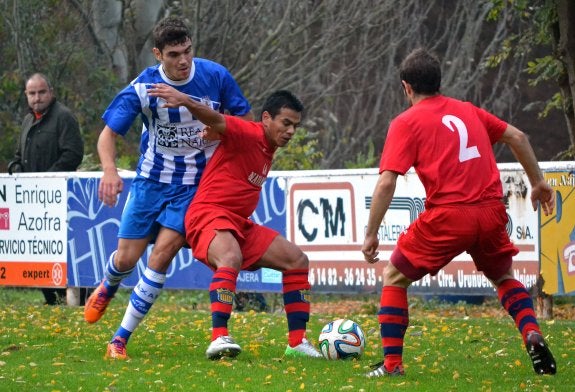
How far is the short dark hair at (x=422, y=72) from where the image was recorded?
8.05 meters

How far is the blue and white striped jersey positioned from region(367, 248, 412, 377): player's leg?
1934 mm

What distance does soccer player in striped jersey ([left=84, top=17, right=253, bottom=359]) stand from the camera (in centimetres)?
926

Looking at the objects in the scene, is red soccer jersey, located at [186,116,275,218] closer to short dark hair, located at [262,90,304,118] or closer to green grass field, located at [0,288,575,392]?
short dark hair, located at [262,90,304,118]

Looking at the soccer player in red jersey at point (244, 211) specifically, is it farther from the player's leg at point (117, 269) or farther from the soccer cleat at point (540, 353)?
the soccer cleat at point (540, 353)

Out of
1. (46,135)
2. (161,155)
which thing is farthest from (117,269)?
(46,135)

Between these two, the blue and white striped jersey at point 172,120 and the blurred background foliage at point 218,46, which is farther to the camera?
the blurred background foliage at point 218,46

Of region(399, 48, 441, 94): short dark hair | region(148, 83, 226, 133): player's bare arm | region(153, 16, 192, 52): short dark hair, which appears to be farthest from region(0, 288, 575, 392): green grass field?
region(153, 16, 192, 52): short dark hair

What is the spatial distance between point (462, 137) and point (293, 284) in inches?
76.2

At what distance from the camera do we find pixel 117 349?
9289 mm

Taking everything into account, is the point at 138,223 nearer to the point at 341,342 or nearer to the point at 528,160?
the point at 341,342

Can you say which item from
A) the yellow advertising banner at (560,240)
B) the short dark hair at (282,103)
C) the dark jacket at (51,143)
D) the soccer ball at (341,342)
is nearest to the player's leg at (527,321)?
the soccer ball at (341,342)

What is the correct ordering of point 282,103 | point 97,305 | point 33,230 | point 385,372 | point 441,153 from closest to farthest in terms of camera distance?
point 441,153, point 385,372, point 282,103, point 97,305, point 33,230

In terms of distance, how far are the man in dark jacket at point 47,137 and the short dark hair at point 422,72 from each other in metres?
7.73

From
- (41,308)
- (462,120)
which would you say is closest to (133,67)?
(41,308)
